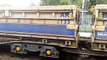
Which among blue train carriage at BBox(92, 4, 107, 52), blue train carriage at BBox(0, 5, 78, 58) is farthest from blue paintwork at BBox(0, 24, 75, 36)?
blue train carriage at BBox(92, 4, 107, 52)

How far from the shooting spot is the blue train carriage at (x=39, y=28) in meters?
7.06

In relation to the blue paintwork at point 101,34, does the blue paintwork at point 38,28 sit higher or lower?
higher

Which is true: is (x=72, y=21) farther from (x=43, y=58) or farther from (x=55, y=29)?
(x=43, y=58)

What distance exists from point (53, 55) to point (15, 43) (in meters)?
1.49

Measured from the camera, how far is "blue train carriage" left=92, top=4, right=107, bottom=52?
6746mm

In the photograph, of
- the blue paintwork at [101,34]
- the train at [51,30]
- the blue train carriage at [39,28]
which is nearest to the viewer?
the blue paintwork at [101,34]

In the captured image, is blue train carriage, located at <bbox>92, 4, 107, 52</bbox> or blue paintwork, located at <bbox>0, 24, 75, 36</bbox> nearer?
blue train carriage, located at <bbox>92, 4, 107, 52</bbox>

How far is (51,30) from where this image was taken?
725 centimetres

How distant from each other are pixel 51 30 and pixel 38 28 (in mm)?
487

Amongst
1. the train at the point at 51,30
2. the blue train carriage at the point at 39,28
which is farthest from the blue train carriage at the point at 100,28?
the blue train carriage at the point at 39,28

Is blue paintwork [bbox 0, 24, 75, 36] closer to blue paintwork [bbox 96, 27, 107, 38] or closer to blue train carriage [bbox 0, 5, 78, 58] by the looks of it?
blue train carriage [bbox 0, 5, 78, 58]

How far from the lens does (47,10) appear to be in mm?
7359

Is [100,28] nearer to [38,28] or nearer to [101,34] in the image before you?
[101,34]

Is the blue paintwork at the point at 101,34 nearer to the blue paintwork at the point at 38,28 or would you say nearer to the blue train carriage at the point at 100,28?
the blue train carriage at the point at 100,28
